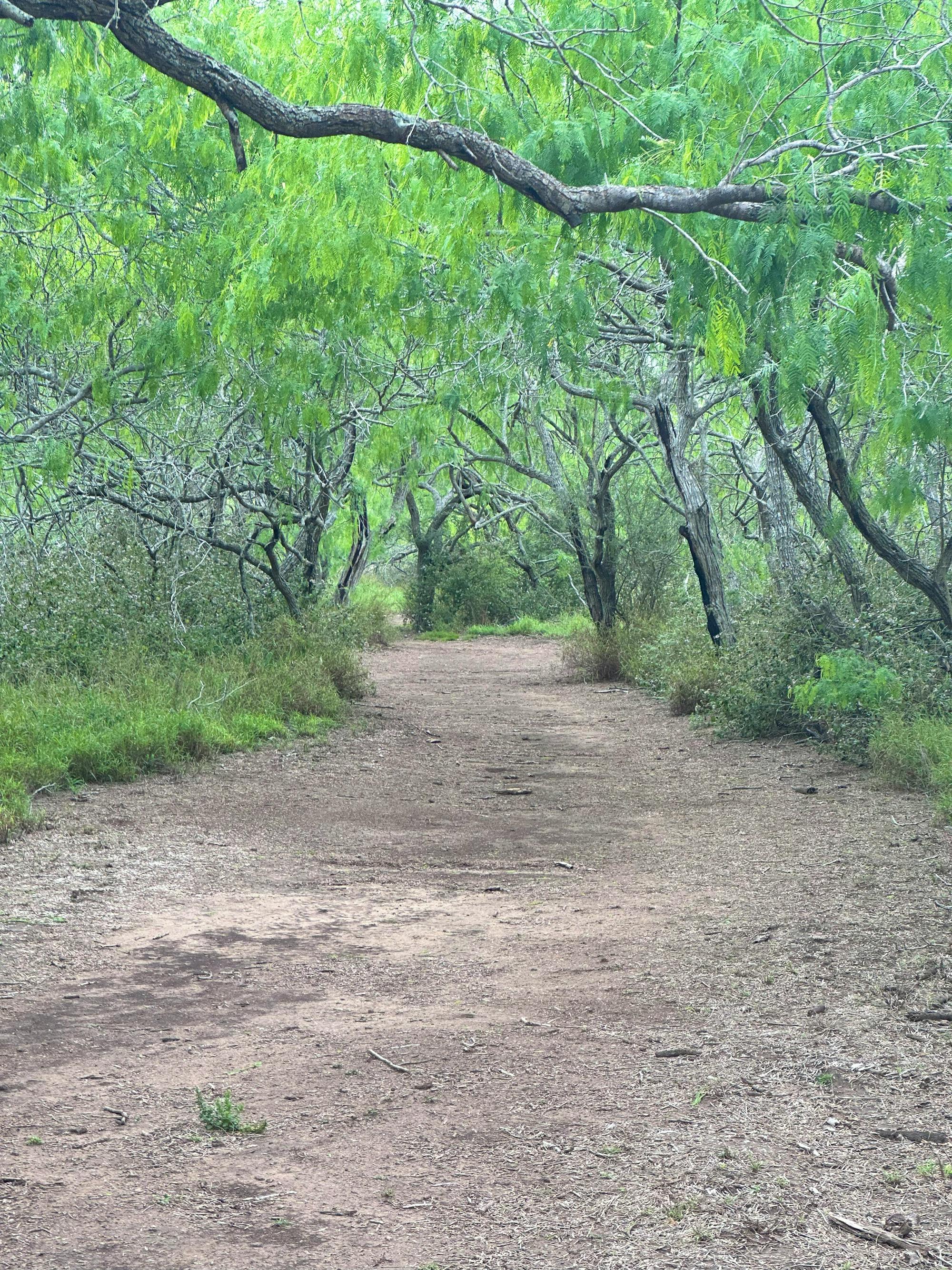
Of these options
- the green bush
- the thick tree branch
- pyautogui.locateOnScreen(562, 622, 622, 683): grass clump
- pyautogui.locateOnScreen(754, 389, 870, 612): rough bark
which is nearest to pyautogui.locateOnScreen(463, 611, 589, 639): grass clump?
the green bush

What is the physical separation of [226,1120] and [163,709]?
7.06m

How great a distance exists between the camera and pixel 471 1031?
14.6ft

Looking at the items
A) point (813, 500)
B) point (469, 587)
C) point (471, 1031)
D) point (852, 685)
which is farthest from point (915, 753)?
point (469, 587)

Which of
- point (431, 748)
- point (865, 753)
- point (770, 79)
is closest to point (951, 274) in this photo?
point (770, 79)

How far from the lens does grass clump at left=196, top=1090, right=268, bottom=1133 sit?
11.8 feet

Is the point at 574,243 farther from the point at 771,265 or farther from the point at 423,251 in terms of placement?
the point at 771,265

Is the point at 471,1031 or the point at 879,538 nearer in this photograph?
the point at 471,1031

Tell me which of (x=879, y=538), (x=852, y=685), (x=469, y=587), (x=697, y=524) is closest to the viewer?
(x=852, y=685)

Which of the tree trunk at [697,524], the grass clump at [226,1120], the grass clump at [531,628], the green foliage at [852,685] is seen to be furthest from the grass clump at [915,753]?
the grass clump at [531,628]

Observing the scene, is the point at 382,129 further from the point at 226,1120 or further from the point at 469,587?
the point at 469,587

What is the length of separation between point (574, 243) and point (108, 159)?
12.1 ft

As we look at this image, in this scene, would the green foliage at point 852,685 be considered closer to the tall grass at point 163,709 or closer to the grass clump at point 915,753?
the grass clump at point 915,753

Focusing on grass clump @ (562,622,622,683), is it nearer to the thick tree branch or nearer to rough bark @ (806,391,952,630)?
rough bark @ (806,391,952,630)

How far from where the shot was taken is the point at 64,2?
4.82 metres
